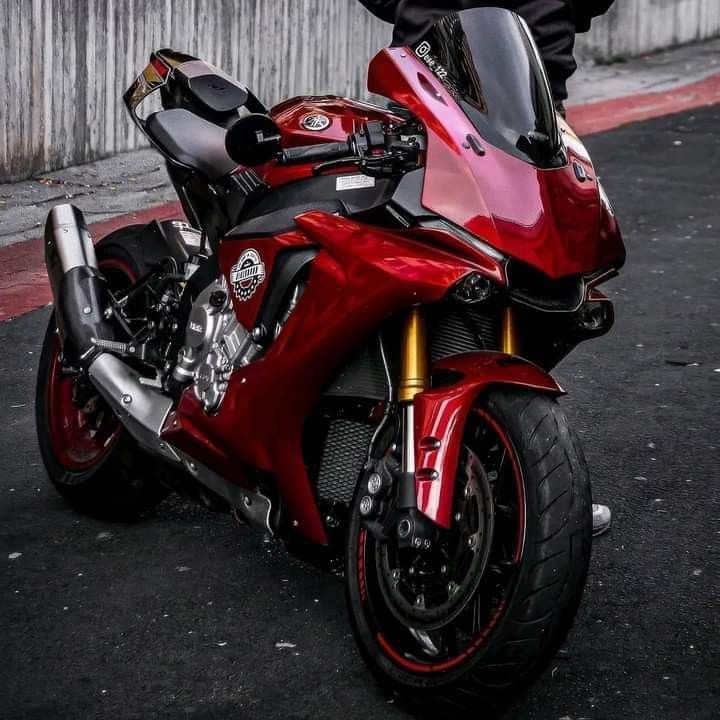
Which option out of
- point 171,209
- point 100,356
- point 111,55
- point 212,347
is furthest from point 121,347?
point 111,55

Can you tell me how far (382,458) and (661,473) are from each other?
1.88 meters

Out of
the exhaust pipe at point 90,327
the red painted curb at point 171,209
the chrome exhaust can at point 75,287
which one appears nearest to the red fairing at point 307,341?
the exhaust pipe at point 90,327

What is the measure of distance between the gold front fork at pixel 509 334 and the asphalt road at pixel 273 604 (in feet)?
2.57

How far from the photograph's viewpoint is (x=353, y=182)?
347 centimetres

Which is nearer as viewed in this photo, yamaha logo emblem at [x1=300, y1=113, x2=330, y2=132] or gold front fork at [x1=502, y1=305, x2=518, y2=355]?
gold front fork at [x1=502, y1=305, x2=518, y2=355]

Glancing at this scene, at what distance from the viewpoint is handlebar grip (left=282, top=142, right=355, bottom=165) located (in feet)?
11.0

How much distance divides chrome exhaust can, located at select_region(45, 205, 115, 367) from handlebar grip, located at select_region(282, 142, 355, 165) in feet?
3.66

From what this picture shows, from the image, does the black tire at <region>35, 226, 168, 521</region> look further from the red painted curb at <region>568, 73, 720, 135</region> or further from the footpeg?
the red painted curb at <region>568, 73, 720, 135</region>

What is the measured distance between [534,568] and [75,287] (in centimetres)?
183

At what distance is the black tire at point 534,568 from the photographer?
314 cm

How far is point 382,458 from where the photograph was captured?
338 cm

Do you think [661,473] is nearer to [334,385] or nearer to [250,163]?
[334,385]

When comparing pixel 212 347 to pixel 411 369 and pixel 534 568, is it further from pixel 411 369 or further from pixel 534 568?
pixel 534 568

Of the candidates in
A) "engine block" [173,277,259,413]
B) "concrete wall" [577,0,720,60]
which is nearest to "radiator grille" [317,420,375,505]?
"engine block" [173,277,259,413]
